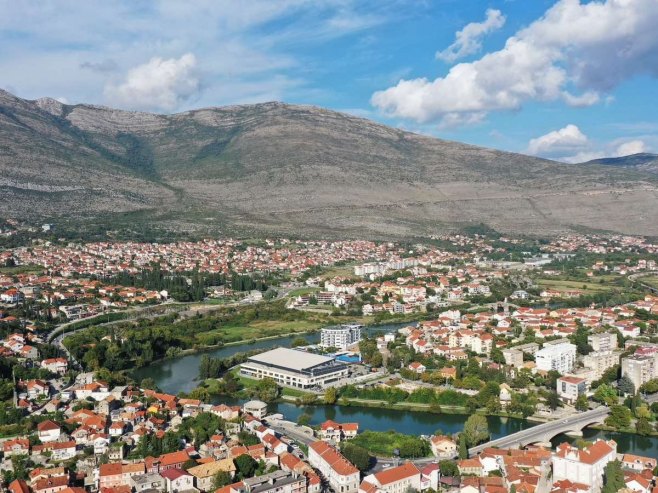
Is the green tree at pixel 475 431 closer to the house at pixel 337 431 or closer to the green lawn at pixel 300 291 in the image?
the house at pixel 337 431

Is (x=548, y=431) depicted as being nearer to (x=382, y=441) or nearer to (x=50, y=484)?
(x=382, y=441)

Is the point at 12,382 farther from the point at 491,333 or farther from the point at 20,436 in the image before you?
the point at 491,333

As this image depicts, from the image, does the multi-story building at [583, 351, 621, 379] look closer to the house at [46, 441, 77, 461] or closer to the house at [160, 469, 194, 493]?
the house at [160, 469, 194, 493]

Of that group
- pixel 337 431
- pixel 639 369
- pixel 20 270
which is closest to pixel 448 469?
pixel 337 431

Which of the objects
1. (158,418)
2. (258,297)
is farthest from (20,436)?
(258,297)

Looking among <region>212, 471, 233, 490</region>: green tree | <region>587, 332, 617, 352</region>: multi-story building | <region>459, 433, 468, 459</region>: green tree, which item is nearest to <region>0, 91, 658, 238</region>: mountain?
<region>587, 332, 617, 352</region>: multi-story building

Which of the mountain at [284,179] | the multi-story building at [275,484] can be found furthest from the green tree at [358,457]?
the mountain at [284,179]
